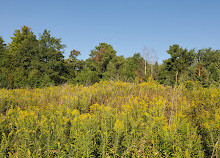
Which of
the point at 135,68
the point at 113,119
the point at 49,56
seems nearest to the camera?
the point at 113,119

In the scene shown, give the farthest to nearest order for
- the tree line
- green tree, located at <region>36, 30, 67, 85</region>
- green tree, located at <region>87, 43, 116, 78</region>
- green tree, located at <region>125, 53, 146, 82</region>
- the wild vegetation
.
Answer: green tree, located at <region>87, 43, 116, 78</region>
green tree, located at <region>125, 53, 146, 82</region>
green tree, located at <region>36, 30, 67, 85</region>
the tree line
the wild vegetation

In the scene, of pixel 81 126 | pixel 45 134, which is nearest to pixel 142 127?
pixel 81 126

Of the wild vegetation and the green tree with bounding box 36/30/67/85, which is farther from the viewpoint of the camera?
the green tree with bounding box 36/30/67/85

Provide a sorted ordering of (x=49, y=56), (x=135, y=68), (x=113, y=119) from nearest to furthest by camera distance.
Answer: (x=113, y=119), (x=49, y=56), (x=135, y=68)

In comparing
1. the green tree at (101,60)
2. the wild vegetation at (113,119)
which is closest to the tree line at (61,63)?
the green tree at (101,60)

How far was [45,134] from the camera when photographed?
211 cm

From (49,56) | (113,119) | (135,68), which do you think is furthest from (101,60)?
(113,119)

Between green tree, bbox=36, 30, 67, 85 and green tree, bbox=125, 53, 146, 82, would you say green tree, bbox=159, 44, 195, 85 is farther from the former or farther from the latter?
green tree, bbox=36, 30, 67, 85

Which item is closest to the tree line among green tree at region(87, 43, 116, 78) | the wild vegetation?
green tree at region(87, 43, 116, 78)

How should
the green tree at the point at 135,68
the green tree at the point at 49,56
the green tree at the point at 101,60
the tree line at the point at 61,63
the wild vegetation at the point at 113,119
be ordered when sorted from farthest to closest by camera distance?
the green tree at the point at 101,60 → the green tree at the point at 135,68 → the green tree at the point at 49,56 → the tree line at the point at 61,63 → the wild vegetation at the point at 113,119

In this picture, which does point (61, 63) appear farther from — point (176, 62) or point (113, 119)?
point (113, 119)

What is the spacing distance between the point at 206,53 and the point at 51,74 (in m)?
33.0

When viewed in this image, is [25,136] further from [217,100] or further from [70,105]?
[217,100]

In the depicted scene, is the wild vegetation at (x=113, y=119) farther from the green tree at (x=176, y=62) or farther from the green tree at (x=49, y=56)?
the green tree at (x=176, y=62)
